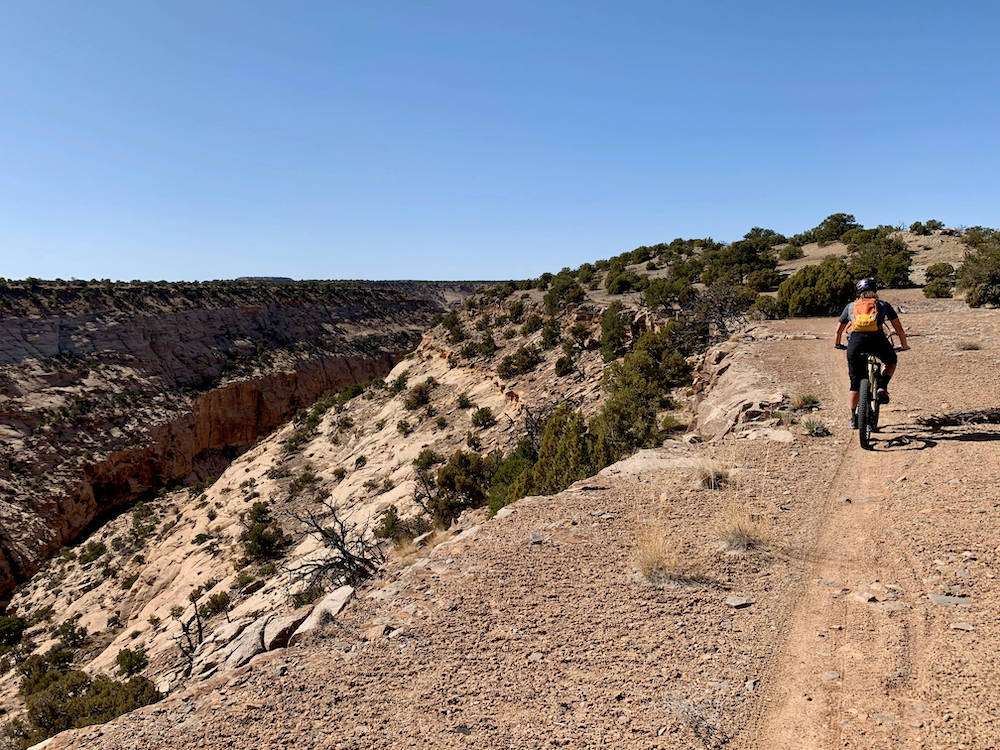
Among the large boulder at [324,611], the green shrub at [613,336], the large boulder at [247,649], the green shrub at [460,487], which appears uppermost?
the green shrub at [613,336]

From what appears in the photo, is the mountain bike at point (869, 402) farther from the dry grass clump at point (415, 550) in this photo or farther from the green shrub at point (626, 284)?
the green shrub at point (626, 284)

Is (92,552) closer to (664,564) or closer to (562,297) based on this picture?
(562,297)

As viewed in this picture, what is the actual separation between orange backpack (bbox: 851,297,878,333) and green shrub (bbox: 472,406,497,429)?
14339mm

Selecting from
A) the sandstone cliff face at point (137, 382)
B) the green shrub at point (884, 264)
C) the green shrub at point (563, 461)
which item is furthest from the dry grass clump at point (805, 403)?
the sandstone cliff face at point (137, 382)

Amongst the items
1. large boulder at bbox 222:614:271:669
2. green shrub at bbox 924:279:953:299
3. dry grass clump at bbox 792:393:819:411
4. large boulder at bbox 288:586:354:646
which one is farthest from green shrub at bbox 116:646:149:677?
green shrub at bbox 924:279:953:299

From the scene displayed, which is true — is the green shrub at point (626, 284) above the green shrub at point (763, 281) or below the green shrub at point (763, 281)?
above

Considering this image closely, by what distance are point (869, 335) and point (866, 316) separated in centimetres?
26

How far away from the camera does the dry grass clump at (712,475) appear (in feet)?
23.2

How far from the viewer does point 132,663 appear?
1424 cm

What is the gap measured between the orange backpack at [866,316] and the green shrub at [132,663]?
1654 cm

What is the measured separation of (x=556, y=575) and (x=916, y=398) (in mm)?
7846

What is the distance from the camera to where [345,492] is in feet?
71.2

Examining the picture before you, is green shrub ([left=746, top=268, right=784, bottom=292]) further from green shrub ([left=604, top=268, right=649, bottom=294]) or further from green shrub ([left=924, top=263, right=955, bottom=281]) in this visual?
green shrub ([left=924, top=263, right=955, bottom=281])

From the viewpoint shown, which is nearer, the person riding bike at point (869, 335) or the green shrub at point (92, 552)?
the person riding bike at point (869, 335)
